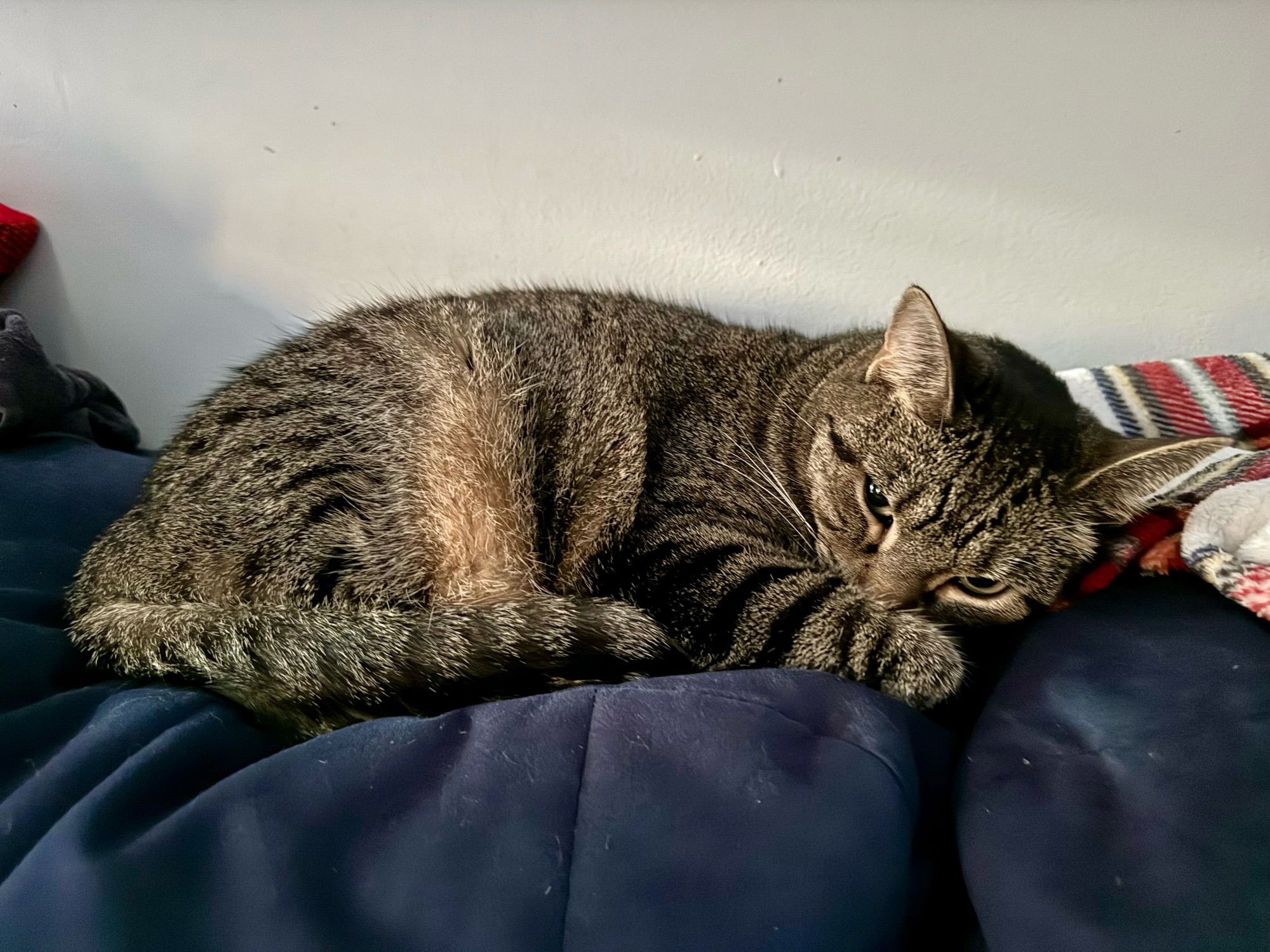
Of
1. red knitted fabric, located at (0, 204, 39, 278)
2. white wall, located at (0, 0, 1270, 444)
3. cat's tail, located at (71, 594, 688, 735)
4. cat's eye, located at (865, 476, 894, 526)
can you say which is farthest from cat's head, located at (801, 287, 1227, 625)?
red knitted fabric, located at (0, 204, 39, 278)

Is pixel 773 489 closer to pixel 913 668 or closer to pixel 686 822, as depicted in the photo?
A: pixel 913 668

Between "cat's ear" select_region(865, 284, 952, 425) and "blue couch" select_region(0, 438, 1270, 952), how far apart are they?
1.25ft

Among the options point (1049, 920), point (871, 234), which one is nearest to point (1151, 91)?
point (871, 234)

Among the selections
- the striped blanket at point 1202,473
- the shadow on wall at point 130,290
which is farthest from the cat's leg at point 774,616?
the shadow on wall at point 130,290

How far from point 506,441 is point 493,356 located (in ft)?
0.49

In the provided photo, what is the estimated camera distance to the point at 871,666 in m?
0.99

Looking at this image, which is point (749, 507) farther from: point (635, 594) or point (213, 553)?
point (213, 553)

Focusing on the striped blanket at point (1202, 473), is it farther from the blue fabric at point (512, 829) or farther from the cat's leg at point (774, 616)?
the blue fabric at point (512, 829)

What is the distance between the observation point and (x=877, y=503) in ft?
3.69

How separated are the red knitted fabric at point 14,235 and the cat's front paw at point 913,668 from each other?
1994 mm

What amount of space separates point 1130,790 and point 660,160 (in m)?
1.33

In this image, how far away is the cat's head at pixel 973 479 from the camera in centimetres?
102

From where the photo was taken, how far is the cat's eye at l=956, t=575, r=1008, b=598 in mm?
1064

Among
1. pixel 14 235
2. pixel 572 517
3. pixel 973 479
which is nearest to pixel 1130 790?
pixel 973 479
